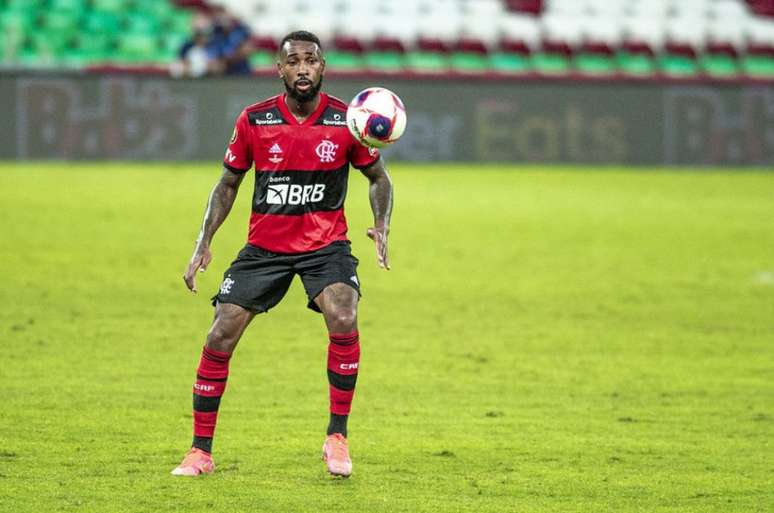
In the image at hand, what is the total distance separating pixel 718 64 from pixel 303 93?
85.4 feet

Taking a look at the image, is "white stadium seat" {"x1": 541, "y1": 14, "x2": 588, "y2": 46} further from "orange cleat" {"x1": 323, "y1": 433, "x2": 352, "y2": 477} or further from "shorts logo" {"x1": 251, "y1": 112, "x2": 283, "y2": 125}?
"orange cleat" {"x1": 323, "y1": 433, "x2": 352, "y2": 477}

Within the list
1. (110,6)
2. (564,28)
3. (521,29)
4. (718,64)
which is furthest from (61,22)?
(718,64)

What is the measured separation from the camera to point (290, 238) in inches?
290

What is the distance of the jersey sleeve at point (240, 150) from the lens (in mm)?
7312

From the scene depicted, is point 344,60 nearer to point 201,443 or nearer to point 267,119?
point 267,119

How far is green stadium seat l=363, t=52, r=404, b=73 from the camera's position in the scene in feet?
96.7

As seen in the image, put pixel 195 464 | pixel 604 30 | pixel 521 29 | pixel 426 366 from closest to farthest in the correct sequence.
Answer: pixel 195 464, pixel 426 366, pixel 521 29, pixel 604 30

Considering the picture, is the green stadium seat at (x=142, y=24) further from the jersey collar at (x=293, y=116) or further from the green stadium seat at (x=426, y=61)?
the jersey collar at (x=293, y=116)

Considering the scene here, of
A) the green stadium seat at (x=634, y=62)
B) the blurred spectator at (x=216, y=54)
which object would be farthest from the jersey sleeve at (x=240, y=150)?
the green stadium seat at (x=634, y=62)

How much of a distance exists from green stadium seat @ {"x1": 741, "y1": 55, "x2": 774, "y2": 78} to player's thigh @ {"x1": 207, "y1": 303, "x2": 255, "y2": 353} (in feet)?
85.7

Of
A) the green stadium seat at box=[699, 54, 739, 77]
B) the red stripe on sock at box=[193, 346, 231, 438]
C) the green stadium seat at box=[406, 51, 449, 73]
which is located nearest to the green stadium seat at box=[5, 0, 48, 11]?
the green stadium seat at box=[406, 51, 449, 73]

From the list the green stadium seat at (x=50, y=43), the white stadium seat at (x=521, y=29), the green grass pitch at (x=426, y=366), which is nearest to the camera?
the green grass pitch at (x=426, y=366)

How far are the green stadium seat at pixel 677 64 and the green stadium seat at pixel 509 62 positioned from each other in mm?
3005

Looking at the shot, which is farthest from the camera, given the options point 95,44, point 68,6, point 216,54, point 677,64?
point 677,64
